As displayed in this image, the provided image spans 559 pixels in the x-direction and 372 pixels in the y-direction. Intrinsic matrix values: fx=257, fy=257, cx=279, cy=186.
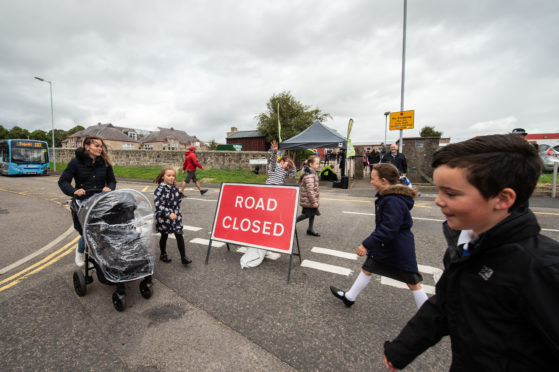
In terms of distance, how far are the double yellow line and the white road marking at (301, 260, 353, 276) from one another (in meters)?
4.16

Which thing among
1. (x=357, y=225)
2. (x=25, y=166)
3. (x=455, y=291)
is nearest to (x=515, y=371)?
(x=455, y=291)

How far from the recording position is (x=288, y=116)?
40406mm

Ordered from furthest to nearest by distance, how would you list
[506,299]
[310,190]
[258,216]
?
1. [310,190]
2. [258,216]
3. [506,299]

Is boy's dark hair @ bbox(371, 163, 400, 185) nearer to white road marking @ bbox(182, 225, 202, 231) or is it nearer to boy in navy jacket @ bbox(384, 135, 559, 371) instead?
boy in navy jacket @ bbox(384, 135, 559, 371)

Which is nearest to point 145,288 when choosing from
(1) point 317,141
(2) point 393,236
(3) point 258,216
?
(3) point 258,216

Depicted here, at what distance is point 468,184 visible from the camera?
40.4 inches

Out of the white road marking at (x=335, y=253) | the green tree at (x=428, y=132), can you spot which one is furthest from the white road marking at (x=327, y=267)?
the green tree at (x=428, y=132)

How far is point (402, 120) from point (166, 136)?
257 feet

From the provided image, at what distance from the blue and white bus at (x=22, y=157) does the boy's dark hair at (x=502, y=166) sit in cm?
2732

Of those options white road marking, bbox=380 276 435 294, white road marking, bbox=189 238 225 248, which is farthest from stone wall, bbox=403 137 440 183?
white road marking, bbox=189 238 225 248

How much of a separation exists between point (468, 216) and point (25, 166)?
90.2 ft

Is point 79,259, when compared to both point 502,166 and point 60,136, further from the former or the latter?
point 60,136

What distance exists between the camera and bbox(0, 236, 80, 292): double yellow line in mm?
3645

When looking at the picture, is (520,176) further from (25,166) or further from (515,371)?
(25,166)
